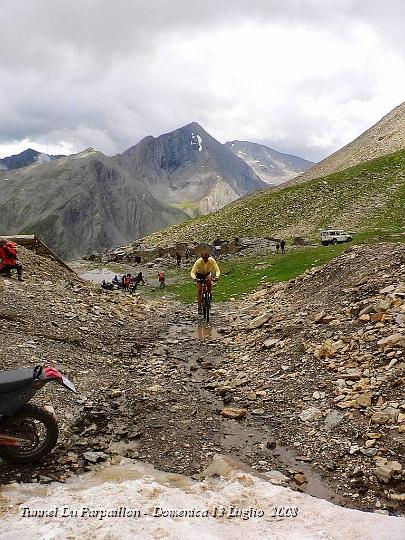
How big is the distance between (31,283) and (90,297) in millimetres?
2281

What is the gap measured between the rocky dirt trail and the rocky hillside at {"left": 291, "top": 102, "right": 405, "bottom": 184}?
77.6 m

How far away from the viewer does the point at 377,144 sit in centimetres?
9350

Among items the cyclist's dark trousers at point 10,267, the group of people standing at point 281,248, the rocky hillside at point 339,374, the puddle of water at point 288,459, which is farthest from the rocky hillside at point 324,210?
the puddle of water at point 288,459

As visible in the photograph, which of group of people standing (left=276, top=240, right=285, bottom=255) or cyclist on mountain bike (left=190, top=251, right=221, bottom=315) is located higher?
group of people standing (left=276, top=240, right=285, bottom=255)

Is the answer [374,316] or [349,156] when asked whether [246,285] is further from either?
[349,156]

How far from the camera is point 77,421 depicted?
342 inches

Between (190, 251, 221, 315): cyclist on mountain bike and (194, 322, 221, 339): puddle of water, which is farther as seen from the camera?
(190, 251, 221, 315): cyclist on mountain bike

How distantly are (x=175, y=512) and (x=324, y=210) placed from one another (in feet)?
176

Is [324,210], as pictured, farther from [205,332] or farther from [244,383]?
[244,383]

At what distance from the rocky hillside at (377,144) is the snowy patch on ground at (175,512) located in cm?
8570

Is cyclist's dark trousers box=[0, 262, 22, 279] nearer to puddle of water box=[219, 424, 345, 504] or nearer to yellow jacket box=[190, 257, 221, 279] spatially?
yellow jacket box=[190, 257, 221, 279]

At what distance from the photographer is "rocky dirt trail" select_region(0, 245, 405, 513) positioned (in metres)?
7.36

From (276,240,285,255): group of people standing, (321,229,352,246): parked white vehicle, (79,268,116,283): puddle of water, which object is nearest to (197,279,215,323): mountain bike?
(276,240,285,255): group of people standing

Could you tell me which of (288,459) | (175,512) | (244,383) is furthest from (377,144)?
(175,512)
